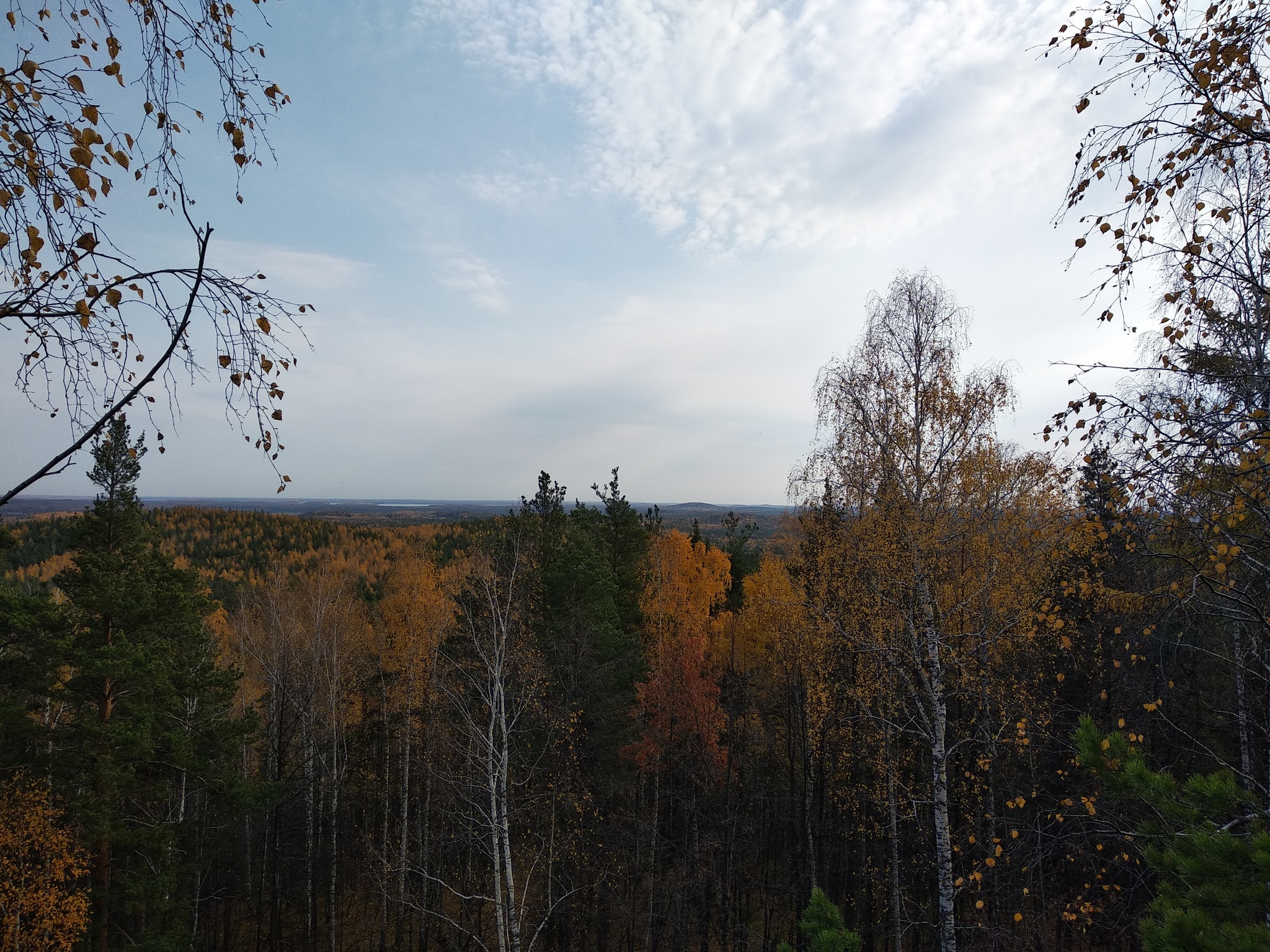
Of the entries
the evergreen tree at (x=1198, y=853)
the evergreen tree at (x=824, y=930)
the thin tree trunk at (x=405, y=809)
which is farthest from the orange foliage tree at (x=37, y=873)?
the evergreen tree at (x=1198, y=853)

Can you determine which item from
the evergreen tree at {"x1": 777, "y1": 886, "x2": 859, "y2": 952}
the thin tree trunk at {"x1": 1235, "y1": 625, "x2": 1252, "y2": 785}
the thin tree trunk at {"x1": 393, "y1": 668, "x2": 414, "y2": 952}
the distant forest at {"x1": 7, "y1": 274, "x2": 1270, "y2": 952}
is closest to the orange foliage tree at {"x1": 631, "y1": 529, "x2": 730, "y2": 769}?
the distant forest at {"x1": 7, "y1": 274, "x2": 1270, "y2": 952}

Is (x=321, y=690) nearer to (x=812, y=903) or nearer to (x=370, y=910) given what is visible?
(x=370, y=910)

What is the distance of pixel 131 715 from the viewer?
10.3m

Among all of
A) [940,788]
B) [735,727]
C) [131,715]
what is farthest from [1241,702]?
[131,715]

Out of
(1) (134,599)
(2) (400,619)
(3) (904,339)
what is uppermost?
(3) (904,339)

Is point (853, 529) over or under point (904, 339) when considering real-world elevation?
under

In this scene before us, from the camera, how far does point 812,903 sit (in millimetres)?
7332

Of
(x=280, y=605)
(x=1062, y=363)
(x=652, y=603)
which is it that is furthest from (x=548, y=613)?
(x=1062, y=363)

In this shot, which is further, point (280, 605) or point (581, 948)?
point (280, 605)

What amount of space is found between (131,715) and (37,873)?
8.44ft

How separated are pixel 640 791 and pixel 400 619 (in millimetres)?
9942

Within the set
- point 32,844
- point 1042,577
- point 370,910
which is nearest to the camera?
point 32,844

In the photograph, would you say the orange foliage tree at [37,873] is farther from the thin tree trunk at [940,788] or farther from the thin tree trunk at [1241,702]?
the thin tree trunk at [1241,702]

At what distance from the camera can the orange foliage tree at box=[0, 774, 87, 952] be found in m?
9.13
